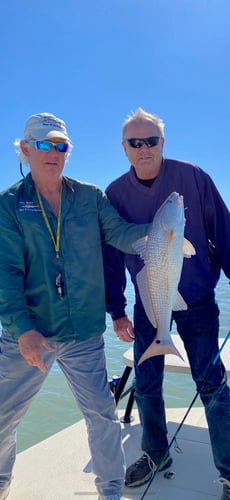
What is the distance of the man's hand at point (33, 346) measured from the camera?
8.75 feet

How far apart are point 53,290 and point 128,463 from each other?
1.88 m

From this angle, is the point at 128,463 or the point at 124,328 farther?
the point at 128,463

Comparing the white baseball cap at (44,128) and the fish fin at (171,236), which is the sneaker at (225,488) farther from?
the white baseball cap at (44,128)

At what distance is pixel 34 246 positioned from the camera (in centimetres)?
283

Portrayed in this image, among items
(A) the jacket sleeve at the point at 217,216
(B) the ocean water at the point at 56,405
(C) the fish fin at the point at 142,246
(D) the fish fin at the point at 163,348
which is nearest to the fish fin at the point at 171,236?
(C) the fish fin at the point at 142,246

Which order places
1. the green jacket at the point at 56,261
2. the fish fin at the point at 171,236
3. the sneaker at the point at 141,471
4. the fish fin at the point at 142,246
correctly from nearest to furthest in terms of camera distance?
the fish fin at the point at 171,236
the fish fin at the point at 142,246
the green jacket at the point at 56,261
the sneaker at the point at 141,471

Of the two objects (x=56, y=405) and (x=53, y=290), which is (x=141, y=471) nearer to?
(x=53, y=290)

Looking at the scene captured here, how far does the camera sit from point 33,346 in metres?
2.67

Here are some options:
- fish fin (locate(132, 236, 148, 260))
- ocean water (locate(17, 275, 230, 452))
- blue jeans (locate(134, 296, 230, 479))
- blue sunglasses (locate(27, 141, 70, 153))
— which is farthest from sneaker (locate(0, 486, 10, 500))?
ocean water (locate(17, 275, 230, 452))

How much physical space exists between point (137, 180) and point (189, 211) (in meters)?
0.47

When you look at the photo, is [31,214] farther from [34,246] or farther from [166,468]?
[166,468]

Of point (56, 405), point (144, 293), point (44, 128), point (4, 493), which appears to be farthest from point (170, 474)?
point (56, 405)

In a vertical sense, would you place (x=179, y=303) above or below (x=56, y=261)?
below

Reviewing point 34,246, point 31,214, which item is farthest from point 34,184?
point 34,246
